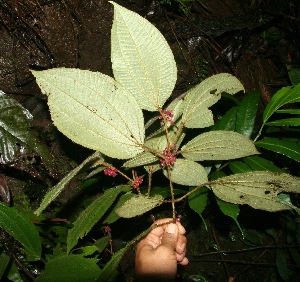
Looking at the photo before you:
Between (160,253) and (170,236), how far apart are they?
0.24 feet

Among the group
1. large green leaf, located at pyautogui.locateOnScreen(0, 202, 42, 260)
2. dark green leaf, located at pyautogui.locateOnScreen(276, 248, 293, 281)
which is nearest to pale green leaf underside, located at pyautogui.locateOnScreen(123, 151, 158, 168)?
large green leaf, located at pyautogui.locateOnScreen(0, 202, 42, 260)

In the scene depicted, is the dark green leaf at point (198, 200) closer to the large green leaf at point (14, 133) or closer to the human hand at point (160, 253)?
the human hand at point (160, 253)

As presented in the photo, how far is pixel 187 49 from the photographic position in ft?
7.32

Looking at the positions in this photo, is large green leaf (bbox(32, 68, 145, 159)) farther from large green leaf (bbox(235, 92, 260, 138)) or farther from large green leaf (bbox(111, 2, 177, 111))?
large green leaf (bbox(235, 92, 260, 138))

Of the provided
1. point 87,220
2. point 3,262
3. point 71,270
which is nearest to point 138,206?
point 87,220

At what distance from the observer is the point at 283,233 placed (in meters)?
2.51

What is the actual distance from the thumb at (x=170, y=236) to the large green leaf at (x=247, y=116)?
71 centimetres

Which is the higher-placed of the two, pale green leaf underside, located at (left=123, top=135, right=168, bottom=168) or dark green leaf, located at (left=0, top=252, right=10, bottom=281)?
pale green leaf underside, located at (left=123, top=135, right=168, bottom=168)

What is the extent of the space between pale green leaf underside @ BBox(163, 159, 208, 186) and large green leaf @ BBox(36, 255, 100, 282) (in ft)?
1.69

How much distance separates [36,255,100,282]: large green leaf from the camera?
1146 millimetres

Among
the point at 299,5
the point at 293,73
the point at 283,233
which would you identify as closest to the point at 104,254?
the point at 283,233

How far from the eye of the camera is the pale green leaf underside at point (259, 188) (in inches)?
32.7

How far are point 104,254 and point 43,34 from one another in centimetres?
131

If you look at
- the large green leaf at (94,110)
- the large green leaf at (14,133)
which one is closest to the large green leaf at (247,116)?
the large green leaf at (94,110)
